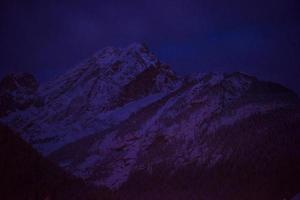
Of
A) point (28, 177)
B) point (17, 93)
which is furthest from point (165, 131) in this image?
point (17, 93)

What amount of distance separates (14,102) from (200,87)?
9370 centimetres

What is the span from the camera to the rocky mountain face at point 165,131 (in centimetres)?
5750

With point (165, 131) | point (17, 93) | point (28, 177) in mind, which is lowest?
point (28, 177)

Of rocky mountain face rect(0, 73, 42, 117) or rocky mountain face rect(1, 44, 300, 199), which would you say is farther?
rocky mountain face rect(0, 73, 42, 117)

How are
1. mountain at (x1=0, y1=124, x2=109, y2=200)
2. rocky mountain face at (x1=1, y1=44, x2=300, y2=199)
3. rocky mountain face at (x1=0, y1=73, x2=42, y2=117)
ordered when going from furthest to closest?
rocky mountain face at (x1=0, y1=73, x2=42, y2=117)
rocky mountain face at (x1=1, y1=44, x2=300, y2=199)
mountain at (x1=0, y1=124, x2=109, y2=200)

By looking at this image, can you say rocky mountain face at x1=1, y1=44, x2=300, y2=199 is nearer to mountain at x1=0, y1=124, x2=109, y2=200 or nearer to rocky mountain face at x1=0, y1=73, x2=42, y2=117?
rocky mountain face at x1=0, y1=73, x2=42, y2=117

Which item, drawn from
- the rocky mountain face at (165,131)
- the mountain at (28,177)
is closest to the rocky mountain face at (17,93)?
the rocky mountain face at (165,131)

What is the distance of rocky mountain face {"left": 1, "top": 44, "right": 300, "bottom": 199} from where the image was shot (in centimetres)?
5750

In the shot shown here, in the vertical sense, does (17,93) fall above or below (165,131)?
above

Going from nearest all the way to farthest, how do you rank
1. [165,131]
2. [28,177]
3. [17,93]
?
[28,177]
[165,131]
[17,93]

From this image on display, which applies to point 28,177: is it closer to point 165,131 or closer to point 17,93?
point 165,131

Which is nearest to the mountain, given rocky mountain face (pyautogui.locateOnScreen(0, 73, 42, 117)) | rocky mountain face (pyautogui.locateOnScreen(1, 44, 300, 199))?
rocky mountain face (pyautogui.locateOnScreen(1, 44, 300, 199))

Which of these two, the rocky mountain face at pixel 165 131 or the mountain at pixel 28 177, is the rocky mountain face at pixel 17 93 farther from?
the mountain at pixel 28 177

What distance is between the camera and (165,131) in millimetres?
84688
